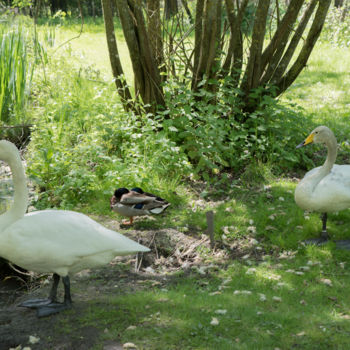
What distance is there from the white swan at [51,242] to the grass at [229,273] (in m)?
0.41

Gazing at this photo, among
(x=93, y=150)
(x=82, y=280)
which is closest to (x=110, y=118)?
(x=93, y=150)

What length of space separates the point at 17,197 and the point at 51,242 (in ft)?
2.01

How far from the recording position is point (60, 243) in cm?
385

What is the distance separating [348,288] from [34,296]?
3.05 m

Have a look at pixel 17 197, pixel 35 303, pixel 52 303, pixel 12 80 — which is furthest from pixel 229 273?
pixel 12 80

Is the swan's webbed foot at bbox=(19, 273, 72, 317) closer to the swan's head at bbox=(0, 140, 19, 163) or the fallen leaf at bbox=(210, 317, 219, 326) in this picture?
the swan's head at bbox=(0, 140, 19, 163)

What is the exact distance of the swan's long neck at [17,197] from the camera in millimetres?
3984

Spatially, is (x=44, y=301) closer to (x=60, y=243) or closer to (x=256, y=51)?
(x=60, y=243)

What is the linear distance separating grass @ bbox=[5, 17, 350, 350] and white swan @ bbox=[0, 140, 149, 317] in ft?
1.36

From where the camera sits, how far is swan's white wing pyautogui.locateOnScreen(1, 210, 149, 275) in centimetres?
380

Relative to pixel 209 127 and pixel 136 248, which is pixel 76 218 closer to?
pixel 136 248

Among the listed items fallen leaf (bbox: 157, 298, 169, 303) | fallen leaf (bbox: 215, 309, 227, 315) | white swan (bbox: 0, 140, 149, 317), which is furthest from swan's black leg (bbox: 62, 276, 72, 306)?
fallen leaf (bbox: 215, 309, 227, 315)

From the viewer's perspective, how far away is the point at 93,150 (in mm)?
7238

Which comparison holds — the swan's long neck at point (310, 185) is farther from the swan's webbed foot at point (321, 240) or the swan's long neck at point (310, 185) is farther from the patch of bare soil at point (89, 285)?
the patch of bare soil at point (89, 285)
